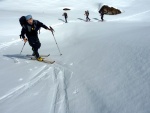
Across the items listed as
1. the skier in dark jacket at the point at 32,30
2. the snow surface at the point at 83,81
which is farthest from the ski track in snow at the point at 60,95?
the skier in dark jacket at the point at 32,30

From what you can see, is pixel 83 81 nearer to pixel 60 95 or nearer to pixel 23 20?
pixel 60 95

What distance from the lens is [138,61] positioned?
5039 millimetres

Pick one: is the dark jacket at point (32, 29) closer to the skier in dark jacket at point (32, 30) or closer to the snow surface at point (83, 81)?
the skier in dark jacket at point (32, 30)

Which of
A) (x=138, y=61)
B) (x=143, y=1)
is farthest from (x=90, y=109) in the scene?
(x=143, y=1)

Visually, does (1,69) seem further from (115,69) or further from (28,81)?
(115,69)

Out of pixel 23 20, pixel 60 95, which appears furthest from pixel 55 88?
pixel 23 20

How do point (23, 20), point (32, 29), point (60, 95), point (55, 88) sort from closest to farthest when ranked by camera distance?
1. point (60, 95)
2. point (55, 88)
3. point (23, 20)
4. point (32, 29)

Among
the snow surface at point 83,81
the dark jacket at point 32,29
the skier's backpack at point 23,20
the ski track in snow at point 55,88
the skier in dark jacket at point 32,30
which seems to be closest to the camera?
the snow surface at point 83,81

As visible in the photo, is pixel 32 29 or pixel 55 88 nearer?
pixel 55 88

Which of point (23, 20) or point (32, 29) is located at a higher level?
point (23, 20)

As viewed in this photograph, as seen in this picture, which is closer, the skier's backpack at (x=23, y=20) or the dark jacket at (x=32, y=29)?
A: the skier's backpack at (x=23, y=20)

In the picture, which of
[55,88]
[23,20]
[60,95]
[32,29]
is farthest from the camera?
[32,29]

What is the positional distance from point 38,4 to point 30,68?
25292mm

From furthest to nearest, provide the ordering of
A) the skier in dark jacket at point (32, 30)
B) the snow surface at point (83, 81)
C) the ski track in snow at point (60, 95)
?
the skier in dark jacket at point (32, 30) < the ski track in snow at point (60, 95) < the snow surface at point (83, 81)
